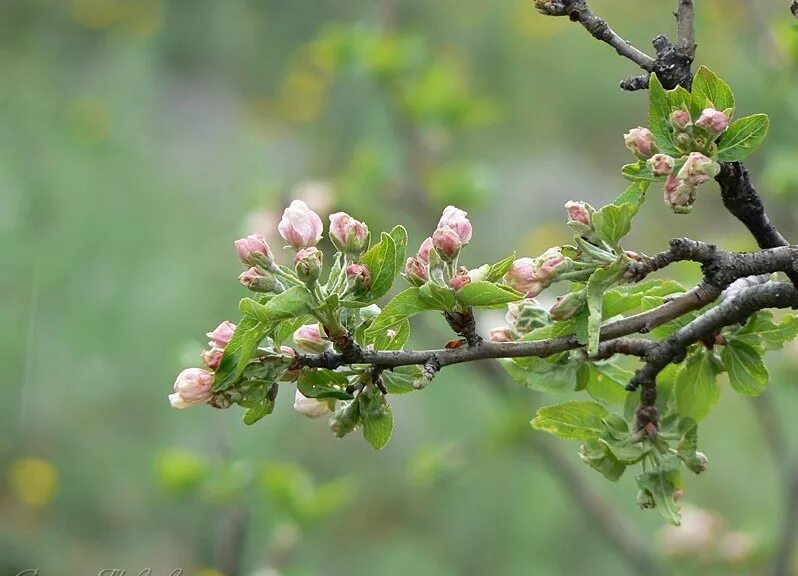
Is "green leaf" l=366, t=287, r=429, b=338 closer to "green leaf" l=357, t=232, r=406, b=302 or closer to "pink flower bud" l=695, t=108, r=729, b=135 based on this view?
"green leaf" l=357, t=232, r=406, b=302

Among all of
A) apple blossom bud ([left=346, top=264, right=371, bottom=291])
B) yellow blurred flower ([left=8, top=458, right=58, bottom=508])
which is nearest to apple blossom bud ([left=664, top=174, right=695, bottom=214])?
apple blossom bud ([left=346, top=264, right=371, bottom=291])

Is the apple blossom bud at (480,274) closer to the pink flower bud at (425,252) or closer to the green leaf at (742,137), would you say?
the pink flower bud at (425,252)

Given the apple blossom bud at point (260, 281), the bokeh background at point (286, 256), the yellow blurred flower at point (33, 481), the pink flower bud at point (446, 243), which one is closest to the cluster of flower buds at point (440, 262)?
the pink flower bud at point (446, 243)

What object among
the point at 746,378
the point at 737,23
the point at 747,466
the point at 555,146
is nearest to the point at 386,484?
the point at 747,466

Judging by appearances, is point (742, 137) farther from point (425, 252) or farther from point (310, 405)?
point (310, 405)

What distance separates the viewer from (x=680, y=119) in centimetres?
73

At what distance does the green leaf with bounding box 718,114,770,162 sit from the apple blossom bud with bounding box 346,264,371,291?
0.27m

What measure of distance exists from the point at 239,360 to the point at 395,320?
0.12m

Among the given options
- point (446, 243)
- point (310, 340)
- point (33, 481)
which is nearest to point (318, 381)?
point (310, 340)

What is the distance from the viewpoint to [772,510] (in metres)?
3.07

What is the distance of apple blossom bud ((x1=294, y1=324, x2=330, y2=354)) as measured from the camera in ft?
2.51

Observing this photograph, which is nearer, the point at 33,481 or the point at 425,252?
the point at 425,252

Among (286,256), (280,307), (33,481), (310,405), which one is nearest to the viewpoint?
(280,307)

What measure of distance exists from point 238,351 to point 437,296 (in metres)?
0.15
